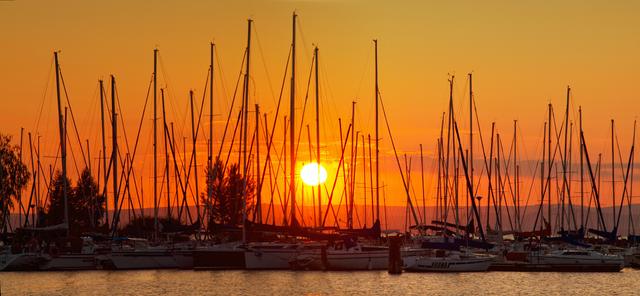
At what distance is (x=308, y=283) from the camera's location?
74.7 meters

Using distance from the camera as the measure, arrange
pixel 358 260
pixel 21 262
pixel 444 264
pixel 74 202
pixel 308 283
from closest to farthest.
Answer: pixel 308 283 → pixel 358 260 → pixel 444 264 → pixel 21 262 → pixel 74 202

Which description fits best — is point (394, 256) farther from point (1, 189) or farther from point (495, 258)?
point (1, 189)

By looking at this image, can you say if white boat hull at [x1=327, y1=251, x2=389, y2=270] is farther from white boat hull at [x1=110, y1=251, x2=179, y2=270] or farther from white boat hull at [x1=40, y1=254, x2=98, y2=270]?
white boat hull at [x1=40, y1=254, x2=98, y2=270]

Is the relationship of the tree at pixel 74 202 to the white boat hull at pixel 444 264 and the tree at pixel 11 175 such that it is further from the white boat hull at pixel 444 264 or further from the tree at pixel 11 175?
the white boat hull at pixel 444 264

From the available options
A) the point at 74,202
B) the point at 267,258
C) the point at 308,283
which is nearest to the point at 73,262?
the point at 267,258

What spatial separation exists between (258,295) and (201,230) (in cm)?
1922

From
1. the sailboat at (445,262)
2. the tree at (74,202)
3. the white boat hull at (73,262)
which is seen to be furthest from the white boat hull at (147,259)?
the tree at (74,202)

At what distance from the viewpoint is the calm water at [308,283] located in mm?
71062

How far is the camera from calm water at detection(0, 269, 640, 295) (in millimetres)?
71062

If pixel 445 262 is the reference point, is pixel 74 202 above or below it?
above

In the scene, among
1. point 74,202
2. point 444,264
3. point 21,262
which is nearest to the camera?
point 444,264

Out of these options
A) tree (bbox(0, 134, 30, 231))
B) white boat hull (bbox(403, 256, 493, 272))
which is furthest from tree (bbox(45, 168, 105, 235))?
white boat hull (bbox(403, 256, 493, 272))

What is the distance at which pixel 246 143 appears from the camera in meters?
80.9

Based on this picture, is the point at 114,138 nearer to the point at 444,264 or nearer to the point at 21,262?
the point at 21,262
